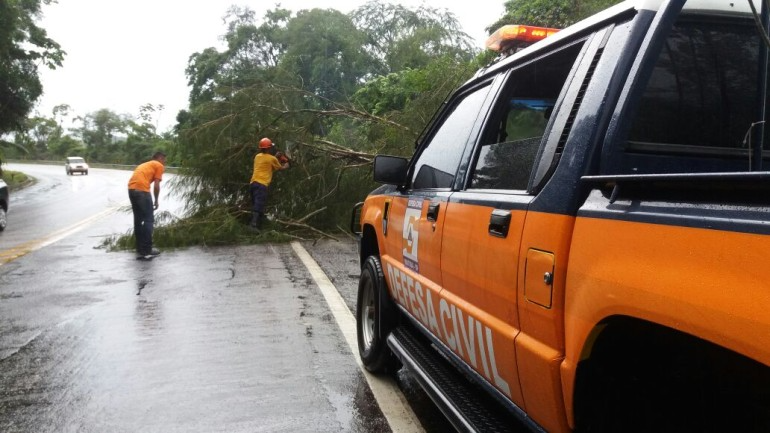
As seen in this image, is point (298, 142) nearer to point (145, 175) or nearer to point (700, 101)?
point (145, 175)

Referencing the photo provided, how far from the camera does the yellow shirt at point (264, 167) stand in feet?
37.8

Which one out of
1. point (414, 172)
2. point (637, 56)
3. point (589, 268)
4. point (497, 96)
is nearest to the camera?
point (589, 268)

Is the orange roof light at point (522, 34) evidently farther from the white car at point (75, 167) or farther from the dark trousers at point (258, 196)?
the white car at point (75, 167)

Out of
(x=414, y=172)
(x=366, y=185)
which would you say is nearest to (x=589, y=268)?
(x=414, y=172)

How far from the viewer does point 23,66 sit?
1211 inches

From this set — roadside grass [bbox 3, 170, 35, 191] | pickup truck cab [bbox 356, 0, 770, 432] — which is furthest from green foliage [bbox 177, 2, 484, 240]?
roadside grass [bbox 3, 170, 35, 191]

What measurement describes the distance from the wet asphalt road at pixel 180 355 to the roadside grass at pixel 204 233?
223 centimetres

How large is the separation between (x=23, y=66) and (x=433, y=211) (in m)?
33.5

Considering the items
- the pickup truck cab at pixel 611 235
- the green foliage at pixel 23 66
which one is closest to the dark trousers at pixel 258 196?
the pickup truck cab at pixel 611 235

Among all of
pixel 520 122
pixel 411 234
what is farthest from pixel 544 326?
pixel 411 234

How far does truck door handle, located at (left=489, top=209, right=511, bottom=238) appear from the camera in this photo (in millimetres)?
2320

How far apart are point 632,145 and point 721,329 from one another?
3.09 feet

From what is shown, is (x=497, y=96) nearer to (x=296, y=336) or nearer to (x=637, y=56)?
(x=637, y=56)

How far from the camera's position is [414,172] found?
13.2ft
